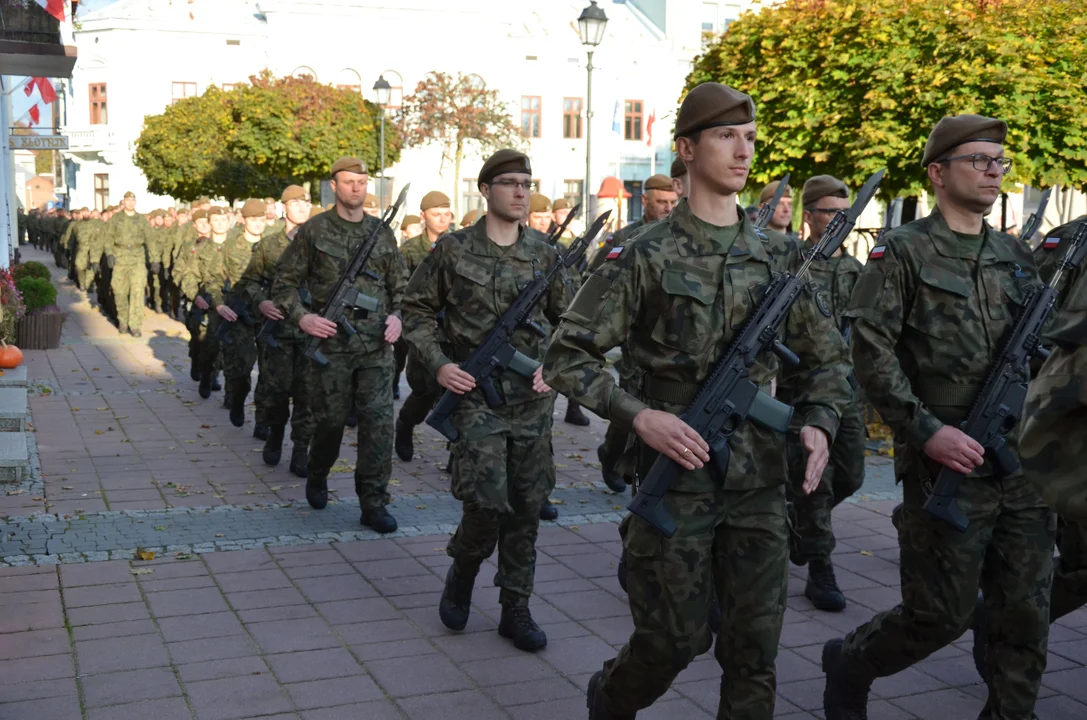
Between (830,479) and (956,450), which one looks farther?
(830,479)

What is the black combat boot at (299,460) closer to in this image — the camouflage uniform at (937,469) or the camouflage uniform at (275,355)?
the camouflage uniform at (275,355)

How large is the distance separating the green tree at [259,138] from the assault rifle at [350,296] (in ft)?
116

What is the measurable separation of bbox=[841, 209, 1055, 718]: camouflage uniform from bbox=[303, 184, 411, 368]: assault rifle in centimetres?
381

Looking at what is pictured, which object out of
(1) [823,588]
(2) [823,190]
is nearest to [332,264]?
(2) [823,190]

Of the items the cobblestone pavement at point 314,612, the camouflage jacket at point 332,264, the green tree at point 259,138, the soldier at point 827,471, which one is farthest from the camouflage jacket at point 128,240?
the green tree at point 259,138

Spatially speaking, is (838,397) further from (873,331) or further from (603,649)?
(603,649)

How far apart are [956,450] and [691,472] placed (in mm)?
981

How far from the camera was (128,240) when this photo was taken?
64.3ft

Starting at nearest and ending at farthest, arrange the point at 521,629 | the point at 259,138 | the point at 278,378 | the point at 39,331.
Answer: the point at 521,629, the point at 278,378, the point at 39,331, the point at 259,138

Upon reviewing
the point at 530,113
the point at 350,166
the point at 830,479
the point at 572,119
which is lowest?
the point at 830,479

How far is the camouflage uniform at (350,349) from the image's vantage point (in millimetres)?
7398

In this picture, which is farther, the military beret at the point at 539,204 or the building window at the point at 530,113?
the building window at the point at 530,113

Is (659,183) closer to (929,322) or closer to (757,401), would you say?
(929,322)

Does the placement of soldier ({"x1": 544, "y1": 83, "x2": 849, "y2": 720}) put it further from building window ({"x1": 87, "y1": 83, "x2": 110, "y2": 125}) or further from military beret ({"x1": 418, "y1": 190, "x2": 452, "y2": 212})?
building window ({"x1": 87, "y1": 83, "x2": 110, "y2": 125})
